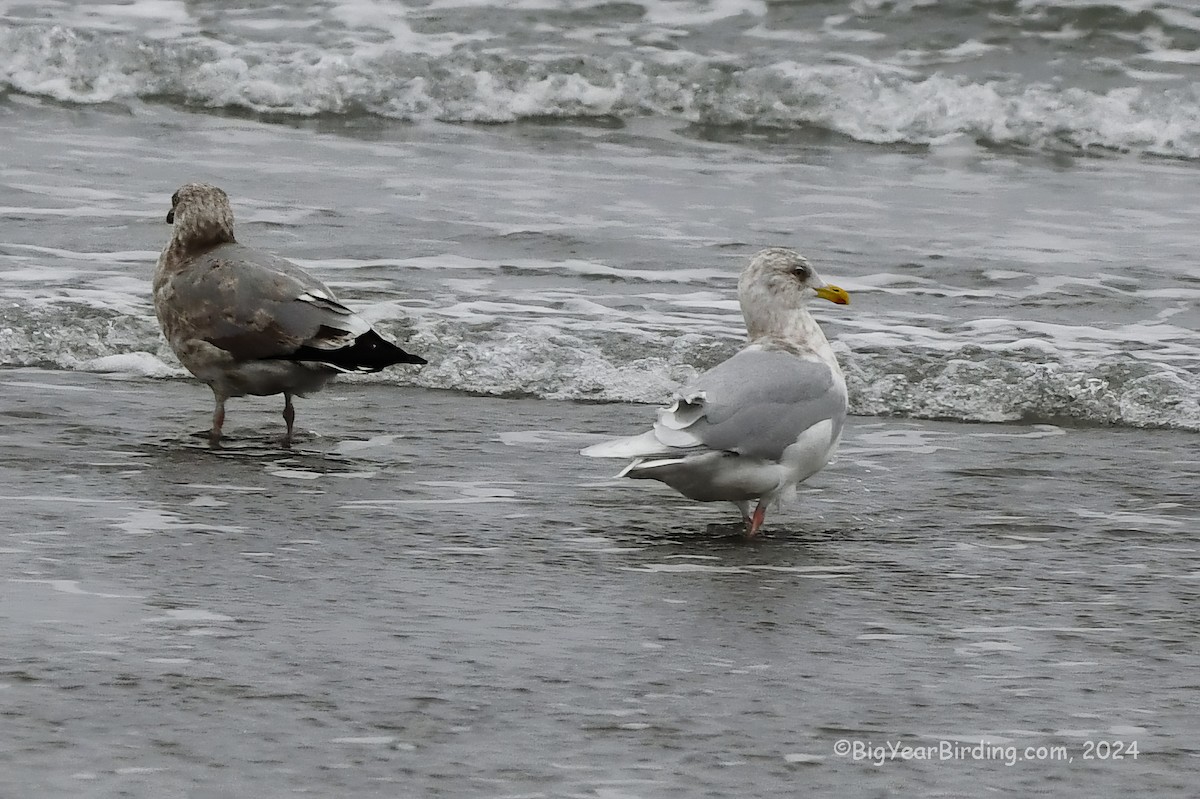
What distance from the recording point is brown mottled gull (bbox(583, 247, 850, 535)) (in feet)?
18.0

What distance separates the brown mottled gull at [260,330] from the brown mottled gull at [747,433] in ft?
4.77

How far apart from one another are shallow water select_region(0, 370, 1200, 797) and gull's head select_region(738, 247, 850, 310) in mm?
634

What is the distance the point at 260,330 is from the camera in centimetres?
674

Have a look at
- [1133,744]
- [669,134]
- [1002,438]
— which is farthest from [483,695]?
[669,134]

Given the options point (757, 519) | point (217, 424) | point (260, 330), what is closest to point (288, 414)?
point (217, 424)

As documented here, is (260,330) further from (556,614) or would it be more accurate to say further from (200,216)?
(556,614)

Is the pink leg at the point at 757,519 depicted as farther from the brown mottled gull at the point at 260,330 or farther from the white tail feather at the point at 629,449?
the brown mottled gull at the point at 260,330

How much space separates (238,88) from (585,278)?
627 cm

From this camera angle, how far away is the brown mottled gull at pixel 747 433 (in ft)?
18.0

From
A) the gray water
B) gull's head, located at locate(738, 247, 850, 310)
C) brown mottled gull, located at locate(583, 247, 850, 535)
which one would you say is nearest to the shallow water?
the gray water

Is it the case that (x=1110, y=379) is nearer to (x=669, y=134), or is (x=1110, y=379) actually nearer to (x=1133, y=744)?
(x=1133, y=744)

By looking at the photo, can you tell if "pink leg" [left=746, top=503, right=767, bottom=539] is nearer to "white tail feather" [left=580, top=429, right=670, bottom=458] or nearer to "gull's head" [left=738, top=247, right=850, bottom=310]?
"white tail feather" [left=580, top=429, right=670, bottom=458]

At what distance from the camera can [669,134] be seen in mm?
14008

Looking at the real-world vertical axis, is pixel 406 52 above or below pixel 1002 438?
above
